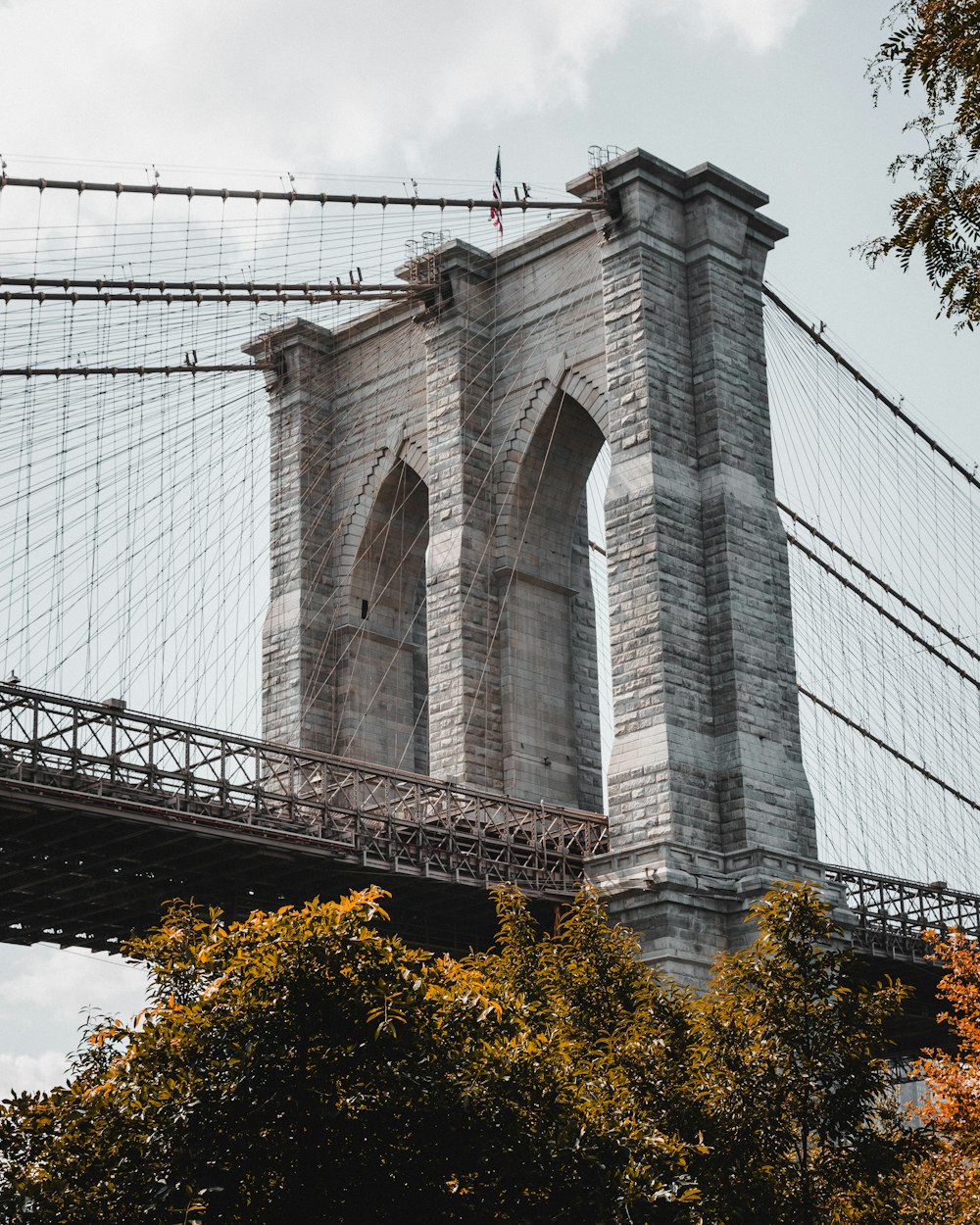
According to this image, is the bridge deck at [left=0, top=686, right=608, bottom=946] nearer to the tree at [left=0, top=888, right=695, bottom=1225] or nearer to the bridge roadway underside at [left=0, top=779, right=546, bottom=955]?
the bridge roadway underside at [left=0, top=779, right=546, bottom=955]

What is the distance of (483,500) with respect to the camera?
156ft

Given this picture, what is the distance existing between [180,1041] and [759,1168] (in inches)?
246

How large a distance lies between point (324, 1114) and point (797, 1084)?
19.4 feet

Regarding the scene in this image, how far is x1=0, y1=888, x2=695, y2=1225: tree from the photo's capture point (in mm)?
14344

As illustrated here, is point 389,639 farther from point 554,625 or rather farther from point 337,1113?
point 337,1113

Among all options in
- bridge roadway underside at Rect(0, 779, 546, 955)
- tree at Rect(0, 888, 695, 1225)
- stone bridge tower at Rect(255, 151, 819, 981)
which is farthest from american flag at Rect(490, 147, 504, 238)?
tree at Rect(0, 888, 695, 1225)

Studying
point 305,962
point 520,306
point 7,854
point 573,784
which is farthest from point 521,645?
point 305,962

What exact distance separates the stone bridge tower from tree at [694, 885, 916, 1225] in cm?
1804

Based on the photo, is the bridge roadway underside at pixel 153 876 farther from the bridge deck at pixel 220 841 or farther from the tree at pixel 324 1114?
the tree at pixel 324 1114

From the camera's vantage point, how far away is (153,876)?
3562 centimetres

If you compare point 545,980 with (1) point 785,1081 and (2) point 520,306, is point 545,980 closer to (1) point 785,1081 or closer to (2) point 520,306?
(1) point 785,1081

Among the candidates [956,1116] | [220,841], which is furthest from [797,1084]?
[220,841]

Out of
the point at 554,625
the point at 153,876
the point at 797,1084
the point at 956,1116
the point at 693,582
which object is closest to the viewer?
the point at 797,1084

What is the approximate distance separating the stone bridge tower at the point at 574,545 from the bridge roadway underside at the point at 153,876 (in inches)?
153
